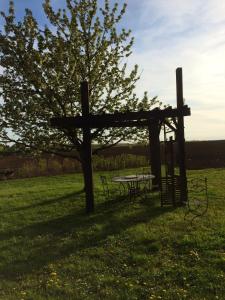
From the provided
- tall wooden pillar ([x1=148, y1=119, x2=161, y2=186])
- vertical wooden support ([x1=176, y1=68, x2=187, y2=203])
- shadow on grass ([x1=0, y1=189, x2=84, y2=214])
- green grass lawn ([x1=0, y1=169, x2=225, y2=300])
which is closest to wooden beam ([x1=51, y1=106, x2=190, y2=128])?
vertical wooden support ([x1=176, y1=68, x2=187, y2=203])

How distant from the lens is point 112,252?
8102mm

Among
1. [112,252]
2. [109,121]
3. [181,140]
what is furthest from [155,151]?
[112,252]

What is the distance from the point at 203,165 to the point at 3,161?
14.0 metres

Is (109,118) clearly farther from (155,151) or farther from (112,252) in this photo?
(112,252)

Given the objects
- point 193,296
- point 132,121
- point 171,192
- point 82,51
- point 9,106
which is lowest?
point 193,296

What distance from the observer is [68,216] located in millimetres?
12086

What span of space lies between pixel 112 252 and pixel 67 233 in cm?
207

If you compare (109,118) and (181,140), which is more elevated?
(109,118)

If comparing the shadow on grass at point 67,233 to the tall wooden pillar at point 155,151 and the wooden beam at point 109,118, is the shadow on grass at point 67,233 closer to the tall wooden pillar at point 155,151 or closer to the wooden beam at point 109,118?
the wooden beam at point 109,118

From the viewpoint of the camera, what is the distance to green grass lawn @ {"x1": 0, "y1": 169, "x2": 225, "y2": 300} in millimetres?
6195

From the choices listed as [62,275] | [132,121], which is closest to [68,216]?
[132,121]

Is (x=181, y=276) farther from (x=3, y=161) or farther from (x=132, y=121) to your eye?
(x=3, y=161)

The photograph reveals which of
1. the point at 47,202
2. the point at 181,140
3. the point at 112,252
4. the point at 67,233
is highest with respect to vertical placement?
the point at 181,140

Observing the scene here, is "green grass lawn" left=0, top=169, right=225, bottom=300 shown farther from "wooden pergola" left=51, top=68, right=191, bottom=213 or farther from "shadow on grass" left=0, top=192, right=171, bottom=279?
"wooden pergola" left=51, top=68, right=191, bottom=213
